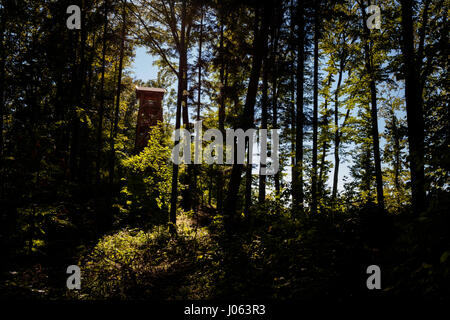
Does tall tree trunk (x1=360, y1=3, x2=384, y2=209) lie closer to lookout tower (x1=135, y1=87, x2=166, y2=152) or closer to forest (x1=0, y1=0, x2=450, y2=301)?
forest (x1=0, y1=0, x2=450, y2=301)

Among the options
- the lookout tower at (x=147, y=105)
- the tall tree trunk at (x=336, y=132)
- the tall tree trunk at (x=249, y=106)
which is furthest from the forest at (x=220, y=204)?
the lookout tower at (x=147, y=105)

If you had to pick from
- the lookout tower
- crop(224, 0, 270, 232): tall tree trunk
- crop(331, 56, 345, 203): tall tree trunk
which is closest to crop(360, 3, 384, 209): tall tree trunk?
crop(331, 56, 345, 203): tall tree trunk

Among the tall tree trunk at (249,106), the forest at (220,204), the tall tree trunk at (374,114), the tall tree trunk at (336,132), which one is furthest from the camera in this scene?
the tall tree trunk at (336,132)

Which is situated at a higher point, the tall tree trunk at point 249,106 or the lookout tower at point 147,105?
the lookout tower at point 147,105

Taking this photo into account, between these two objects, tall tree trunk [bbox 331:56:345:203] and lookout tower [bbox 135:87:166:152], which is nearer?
tall tree trunk [bbox 331:56:345:203]

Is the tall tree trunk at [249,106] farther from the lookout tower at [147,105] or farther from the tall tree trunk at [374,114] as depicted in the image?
the lookout tower at [147,105]

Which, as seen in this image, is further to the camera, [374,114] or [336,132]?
[336,132]

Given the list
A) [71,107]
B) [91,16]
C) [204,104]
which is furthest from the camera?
[204,104]

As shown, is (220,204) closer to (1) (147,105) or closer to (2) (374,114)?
A: (2) (374,114)

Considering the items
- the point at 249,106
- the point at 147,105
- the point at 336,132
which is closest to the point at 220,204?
the point at 249,106
